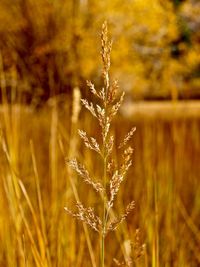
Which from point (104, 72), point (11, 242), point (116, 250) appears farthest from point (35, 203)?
point (104, 72)

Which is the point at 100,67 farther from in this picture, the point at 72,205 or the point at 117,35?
the point at 72,205

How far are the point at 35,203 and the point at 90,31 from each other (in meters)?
6.23

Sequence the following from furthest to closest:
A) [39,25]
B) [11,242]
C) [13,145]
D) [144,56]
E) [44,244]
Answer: [144,56] → [39,25] → [13,145] → [11,242] → [44,244]

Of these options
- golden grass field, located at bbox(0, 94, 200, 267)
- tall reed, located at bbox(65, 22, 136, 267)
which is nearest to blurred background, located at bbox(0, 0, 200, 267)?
golden grass field, located at bbox(0, 94, 200, 267)

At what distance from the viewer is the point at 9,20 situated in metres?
7.16

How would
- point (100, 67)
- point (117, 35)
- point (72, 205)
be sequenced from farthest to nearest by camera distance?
point (117, 35) < point (100, 67) < point (72, 205)

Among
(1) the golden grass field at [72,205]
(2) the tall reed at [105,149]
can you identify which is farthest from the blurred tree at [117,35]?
(2) the tall reed at [105,149]

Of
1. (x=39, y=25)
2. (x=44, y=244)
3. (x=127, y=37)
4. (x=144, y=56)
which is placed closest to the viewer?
(x=44, y=244)

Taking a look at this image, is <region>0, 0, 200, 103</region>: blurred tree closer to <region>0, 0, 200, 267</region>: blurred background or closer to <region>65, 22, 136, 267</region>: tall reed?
<region>0, 0, 200, 267</region>: blurred background

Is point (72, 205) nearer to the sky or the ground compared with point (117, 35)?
nearer to the ground

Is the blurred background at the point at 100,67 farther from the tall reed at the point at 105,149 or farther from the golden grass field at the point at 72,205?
the tall reed at the point at 105,149

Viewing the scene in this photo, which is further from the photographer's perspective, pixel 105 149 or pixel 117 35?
pixel 117 35

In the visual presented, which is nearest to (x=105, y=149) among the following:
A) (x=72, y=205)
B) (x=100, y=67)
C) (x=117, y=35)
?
(x=72, y=205)

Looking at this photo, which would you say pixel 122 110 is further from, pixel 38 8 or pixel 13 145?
pixel 13 145
